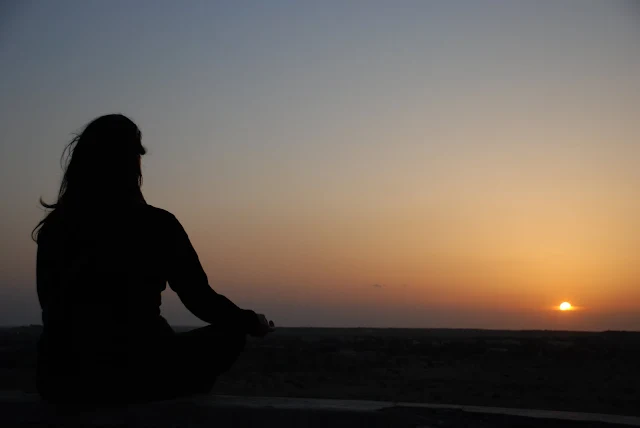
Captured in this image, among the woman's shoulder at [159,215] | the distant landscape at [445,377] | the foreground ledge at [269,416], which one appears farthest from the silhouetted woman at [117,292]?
the distant landscape at [445,377]

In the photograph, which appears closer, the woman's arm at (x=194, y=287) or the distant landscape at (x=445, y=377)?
the woman's arm at (x=194, y=287)

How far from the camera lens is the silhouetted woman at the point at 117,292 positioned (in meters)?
2.93

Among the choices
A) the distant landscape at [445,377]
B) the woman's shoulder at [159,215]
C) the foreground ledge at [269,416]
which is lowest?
the distant landscape at [445,377]

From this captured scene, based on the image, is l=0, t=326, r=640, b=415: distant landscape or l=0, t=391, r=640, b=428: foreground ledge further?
l=0, t=326, r=640, b=415: distant landscape

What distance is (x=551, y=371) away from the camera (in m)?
19.5

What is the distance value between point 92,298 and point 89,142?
73 centimetres

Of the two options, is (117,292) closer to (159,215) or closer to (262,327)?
(159,215)

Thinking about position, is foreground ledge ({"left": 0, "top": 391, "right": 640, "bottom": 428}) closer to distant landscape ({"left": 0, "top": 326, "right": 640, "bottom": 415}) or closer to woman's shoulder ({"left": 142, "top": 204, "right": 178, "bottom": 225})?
woman's shoulder ({"left": 142, "top": 204, "right": 178, "bottom": 225})

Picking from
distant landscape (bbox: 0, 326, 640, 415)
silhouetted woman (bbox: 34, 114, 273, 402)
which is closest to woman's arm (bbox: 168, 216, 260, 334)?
silhouetted woman (bbox: 34, 114, 273, 402)

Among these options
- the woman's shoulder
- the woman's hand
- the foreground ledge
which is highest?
the woman's shoulder

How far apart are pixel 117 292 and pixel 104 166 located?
60 cm

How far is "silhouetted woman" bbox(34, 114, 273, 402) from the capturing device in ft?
9.62

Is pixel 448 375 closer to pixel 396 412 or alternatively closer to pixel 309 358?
pixel 309 358

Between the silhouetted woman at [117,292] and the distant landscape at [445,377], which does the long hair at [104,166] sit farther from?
the distant landscape at [445,377]
